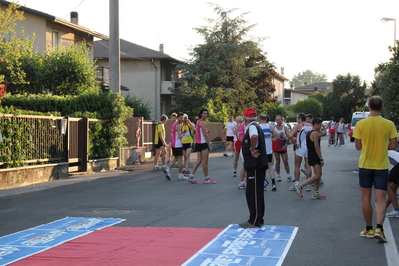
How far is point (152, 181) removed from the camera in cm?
1437

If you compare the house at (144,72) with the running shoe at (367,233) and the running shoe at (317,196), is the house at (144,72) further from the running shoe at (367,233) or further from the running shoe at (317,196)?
the running shoe at (367,233)

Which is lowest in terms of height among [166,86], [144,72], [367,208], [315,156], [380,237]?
[380,237]

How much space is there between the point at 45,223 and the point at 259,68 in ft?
148

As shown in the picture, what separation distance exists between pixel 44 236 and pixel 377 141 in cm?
474

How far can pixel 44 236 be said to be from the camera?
7117 millimetres

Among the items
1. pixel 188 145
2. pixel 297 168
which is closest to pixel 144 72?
pixel 188 145

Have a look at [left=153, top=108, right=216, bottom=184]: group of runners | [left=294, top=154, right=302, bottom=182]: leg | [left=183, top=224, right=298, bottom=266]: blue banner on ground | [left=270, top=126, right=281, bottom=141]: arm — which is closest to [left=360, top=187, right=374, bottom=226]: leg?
[left=183, top=224, right=298, bottom=266]: blue banner on ground

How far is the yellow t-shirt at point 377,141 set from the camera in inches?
269

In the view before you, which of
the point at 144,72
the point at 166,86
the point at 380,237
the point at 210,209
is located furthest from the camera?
the point at 166,86

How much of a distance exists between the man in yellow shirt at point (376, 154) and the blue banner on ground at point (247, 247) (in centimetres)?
118

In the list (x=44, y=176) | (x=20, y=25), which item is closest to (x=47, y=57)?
(x=20, y=25)

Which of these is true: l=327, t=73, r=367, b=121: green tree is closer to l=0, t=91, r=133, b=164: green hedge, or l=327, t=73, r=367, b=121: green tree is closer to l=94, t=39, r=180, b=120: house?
l=94, t=39, r=180, b=120: house

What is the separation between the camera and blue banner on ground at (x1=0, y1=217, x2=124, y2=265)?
617cm

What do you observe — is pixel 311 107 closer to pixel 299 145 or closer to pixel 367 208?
pixel 299 145
